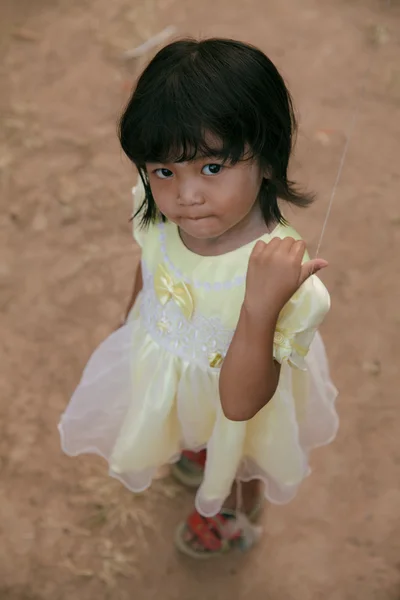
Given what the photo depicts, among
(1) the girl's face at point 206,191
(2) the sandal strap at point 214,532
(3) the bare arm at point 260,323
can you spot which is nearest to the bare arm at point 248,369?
(3) the bare arm at point 260,323

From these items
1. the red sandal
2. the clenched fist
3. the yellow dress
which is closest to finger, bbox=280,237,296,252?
the clenched fist

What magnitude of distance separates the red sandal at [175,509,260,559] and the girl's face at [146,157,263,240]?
0.68m

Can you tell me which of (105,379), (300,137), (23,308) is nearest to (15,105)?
(23,308)

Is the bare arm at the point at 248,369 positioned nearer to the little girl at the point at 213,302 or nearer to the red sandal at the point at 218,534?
the little girl at the point at 213,302

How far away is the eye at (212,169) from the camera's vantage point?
0.80m

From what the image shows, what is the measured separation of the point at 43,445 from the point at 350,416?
64 centimetres

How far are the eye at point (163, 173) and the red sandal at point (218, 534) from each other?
0.73 meters

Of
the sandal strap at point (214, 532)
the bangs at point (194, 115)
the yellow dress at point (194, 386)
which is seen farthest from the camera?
the sandal strap at point (214, 532)

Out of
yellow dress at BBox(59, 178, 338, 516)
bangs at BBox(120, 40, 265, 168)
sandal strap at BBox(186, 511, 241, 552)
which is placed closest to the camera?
bangs at BBox(120, 40, 265, 168)

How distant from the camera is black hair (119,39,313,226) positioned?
77cm

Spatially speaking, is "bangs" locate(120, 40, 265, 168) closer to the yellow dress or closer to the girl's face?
the girl's face

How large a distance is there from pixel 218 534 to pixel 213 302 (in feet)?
1.94

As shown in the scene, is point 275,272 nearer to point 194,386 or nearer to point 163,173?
point 163,173

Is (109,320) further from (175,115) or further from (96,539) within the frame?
(175,115)
